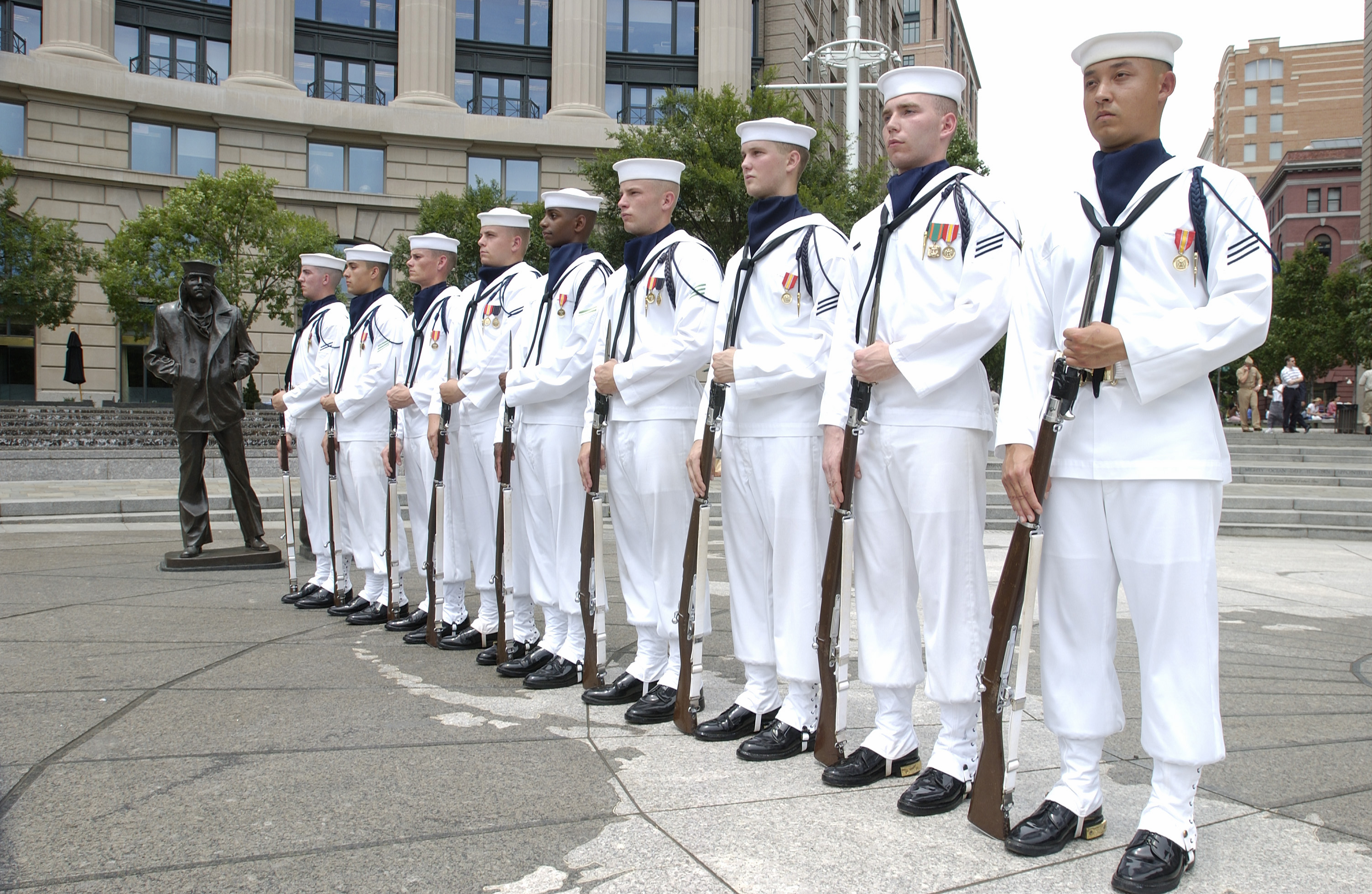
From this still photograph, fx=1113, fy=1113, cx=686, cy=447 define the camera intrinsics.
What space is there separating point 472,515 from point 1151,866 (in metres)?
4.44

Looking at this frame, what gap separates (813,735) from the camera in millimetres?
4402

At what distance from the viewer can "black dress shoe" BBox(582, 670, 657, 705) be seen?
5.16 metres

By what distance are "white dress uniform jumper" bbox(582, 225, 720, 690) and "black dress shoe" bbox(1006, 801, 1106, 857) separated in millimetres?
2038

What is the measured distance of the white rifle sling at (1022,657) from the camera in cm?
334

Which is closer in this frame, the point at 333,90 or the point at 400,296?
the point at 400,296

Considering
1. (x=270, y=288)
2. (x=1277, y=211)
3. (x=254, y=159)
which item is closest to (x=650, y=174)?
(x=270, y=288)

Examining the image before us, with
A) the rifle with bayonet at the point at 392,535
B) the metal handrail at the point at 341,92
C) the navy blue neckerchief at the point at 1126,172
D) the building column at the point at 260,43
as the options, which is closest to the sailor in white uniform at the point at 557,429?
the rifle with bayonet at the point at 392,535

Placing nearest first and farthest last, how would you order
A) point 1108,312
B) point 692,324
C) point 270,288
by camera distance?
point 1108,312 < point 692,324 < point 270,288

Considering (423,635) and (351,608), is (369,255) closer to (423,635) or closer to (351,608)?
(351,608)

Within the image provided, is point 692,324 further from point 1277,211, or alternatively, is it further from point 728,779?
point 1277,211

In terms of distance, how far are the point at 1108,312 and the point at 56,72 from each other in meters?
33.6

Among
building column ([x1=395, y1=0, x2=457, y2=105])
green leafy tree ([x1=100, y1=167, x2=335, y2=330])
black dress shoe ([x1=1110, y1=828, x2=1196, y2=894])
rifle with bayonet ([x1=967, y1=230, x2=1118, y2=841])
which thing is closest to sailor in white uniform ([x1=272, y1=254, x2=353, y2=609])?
rifle with bayonet ([x1=967, y1=230, x2=1118, y2=841])

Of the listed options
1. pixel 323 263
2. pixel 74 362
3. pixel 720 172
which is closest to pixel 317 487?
pixel 323 263

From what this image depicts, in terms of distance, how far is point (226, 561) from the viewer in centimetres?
944
